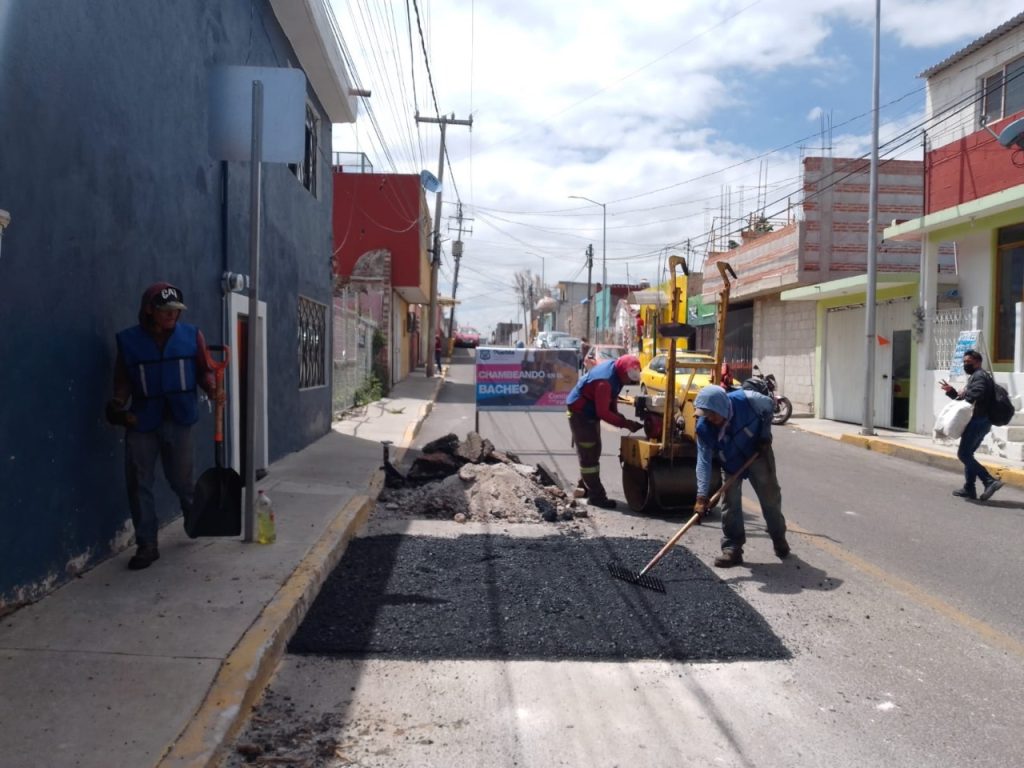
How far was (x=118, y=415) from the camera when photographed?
16.5 ft

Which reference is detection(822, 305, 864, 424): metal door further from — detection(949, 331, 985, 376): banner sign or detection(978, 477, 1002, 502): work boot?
detection(978, 477, 1002, 502): work boot

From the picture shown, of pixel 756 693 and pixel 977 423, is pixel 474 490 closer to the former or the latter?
pixel 756 693

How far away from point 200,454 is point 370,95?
28.9 feet

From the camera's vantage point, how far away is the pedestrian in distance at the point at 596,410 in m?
8.84

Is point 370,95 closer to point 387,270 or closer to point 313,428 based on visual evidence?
point 313,428

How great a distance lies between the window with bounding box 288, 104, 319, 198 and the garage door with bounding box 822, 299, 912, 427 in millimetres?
11346

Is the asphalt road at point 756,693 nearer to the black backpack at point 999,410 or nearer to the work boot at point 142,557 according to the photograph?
the work boot at point 142,557

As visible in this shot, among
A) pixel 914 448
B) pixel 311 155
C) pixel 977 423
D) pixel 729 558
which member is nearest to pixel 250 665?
pixel 729 558

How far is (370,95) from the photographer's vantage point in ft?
47.3

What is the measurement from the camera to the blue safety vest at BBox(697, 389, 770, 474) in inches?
257

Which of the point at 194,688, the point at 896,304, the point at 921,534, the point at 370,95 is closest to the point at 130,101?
the point at 194,688

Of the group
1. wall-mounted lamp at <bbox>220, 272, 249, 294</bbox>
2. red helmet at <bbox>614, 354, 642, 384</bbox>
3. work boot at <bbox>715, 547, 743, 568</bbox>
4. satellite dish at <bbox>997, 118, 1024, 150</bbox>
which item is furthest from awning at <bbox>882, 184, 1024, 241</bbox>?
wall-mounted lamp at <bbox>220, 272, 249, 294</bbox>

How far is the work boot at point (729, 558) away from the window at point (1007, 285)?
10469mm

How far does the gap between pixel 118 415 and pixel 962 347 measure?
1421 cm
